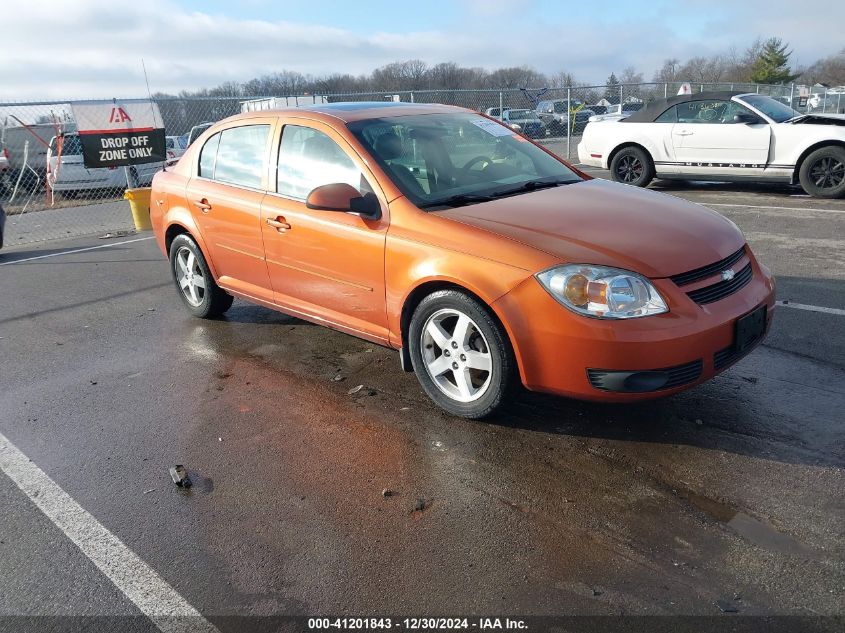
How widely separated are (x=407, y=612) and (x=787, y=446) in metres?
2.07

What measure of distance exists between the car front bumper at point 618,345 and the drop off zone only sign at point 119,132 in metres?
9.32

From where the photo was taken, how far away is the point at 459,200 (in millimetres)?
3988

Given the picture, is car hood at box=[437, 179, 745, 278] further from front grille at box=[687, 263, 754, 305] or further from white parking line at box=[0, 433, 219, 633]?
white parking line at box=[0, 433, 219, 633]

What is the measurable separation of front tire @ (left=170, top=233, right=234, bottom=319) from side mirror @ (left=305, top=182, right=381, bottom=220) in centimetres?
202

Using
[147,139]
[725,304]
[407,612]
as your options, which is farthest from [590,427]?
[147,139]

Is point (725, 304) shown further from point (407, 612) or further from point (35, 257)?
point (35, 257)

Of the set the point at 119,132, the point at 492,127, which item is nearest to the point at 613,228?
the point at 492,127

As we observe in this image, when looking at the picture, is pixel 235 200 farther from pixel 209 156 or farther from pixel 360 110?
pixel 360 110

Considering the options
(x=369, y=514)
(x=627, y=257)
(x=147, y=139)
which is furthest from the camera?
(x=147, y=139)

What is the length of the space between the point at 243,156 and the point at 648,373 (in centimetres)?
328

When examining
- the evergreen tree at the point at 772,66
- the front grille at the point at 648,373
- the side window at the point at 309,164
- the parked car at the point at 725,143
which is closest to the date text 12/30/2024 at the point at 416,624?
the front grille at the point at 648,373

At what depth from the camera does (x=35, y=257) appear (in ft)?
31.8

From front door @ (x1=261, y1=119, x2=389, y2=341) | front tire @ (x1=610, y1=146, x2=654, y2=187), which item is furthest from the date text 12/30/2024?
front tire @ (x1=610, y1=146, x2=654, y2=187)

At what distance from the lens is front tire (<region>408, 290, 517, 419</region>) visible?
3.49 m
